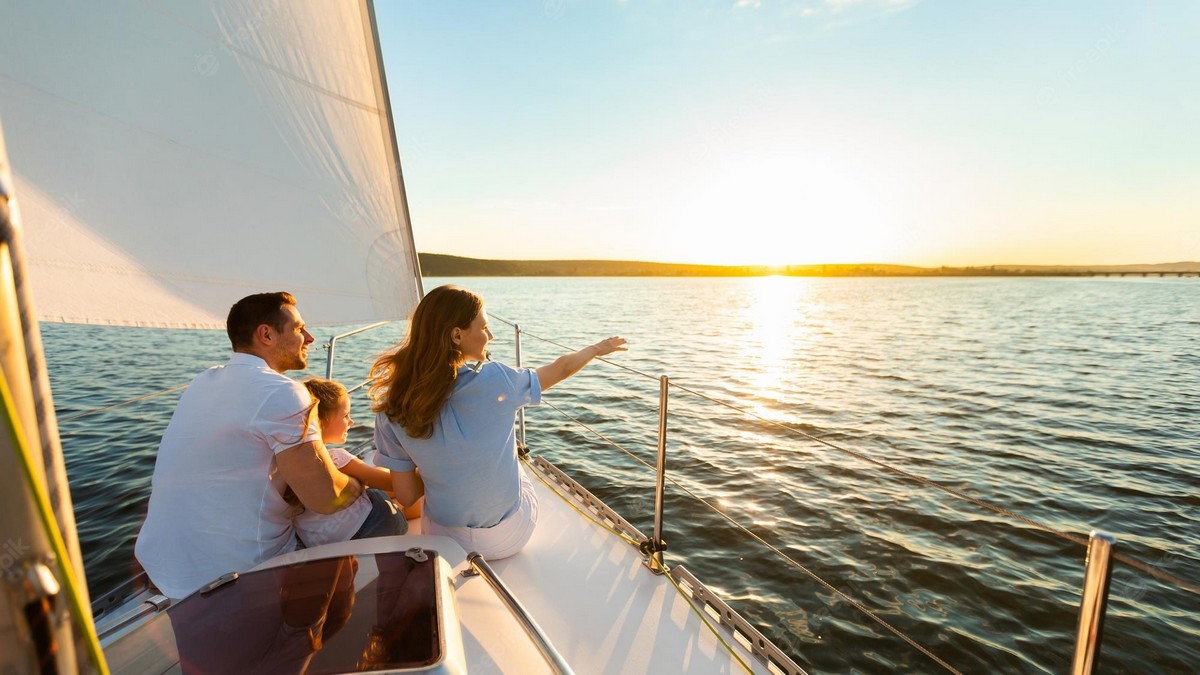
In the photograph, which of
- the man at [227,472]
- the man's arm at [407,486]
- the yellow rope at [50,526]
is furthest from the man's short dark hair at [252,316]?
the yellow rope at [50,526]

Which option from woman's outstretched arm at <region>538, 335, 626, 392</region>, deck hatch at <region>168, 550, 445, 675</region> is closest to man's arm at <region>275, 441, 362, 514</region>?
deck hatch at <region>168, 550, 445, 675</region>

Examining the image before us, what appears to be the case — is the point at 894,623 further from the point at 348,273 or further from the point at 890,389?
the point at 890,389

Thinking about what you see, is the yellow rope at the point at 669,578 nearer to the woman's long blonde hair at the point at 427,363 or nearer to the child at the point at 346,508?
the child at the point at 346,508

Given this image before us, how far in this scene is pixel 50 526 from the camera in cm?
44

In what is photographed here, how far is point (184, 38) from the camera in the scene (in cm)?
245

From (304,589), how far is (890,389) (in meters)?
11.0

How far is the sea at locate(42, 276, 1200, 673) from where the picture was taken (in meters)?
3.77

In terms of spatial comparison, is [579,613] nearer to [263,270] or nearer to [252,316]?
[252,316]

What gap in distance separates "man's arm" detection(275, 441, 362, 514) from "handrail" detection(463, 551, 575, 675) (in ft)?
1.56

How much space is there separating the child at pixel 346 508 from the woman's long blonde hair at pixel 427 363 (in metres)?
0.26

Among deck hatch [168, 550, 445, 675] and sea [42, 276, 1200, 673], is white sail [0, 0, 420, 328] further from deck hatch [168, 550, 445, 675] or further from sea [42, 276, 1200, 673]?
deck hatch [168, 550, 445, 675]

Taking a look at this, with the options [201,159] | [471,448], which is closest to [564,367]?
Answer: [471,448]

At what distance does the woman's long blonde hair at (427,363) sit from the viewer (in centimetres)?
196

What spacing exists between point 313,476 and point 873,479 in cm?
579
